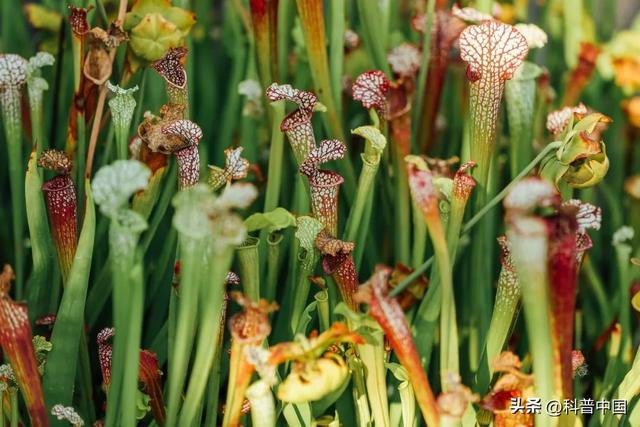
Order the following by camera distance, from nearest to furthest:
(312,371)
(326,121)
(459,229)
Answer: (312,371) < (459,229) < (326,121)

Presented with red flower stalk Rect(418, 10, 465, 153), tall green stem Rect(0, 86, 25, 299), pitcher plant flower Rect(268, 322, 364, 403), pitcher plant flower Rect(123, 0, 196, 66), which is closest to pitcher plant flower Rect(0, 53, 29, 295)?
tall green stem Rect(0, 86, 25, 299)

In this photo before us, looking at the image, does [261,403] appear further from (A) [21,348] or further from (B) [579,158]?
(B) [579,158]

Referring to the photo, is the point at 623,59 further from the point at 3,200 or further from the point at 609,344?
the point at 3,200

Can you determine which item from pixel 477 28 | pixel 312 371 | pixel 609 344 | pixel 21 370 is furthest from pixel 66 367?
pixel 609 344

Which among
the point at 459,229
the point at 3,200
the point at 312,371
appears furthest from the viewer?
the point at 3,200

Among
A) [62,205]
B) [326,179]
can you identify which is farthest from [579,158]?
[62,205]

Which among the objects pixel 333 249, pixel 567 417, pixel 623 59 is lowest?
pixel 567 417

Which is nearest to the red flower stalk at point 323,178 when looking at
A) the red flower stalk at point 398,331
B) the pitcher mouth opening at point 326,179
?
the pitcher mouth opening at point 326,179
